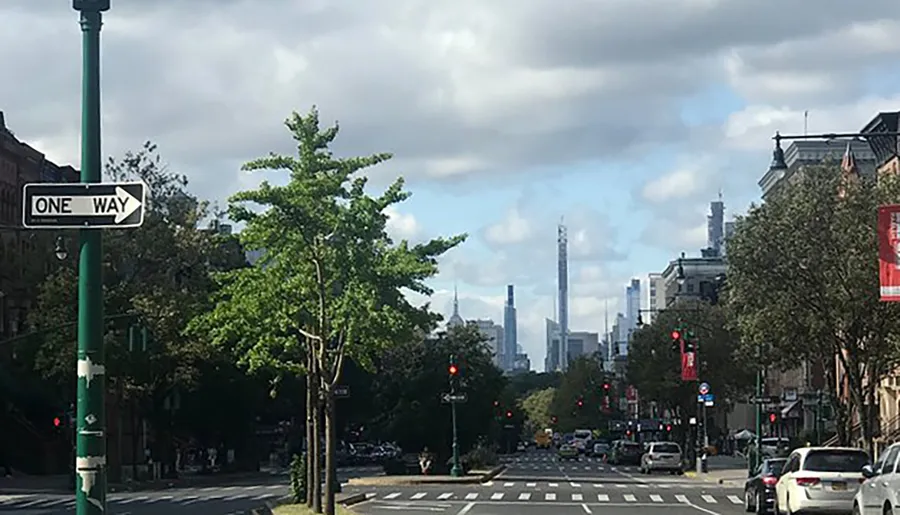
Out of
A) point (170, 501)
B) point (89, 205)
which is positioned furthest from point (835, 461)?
point (170, 501)

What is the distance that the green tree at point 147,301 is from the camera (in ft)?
214

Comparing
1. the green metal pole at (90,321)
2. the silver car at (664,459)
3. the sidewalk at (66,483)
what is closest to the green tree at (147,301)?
the sidewalk at (66,483)

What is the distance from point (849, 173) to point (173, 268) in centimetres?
3697

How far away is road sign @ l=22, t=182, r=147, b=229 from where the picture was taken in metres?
12.4

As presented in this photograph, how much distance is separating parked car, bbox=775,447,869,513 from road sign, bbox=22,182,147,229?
21.1 m

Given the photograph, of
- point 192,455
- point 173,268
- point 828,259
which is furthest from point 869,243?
point 192,455

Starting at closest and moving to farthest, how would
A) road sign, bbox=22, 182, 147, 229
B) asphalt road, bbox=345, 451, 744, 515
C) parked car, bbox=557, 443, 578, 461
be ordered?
road sign, bbox=22, 182, 147, 229
asphalt road, bbox=345, 451, 744, 515
parked car, bbox=557, 443, 578, 461

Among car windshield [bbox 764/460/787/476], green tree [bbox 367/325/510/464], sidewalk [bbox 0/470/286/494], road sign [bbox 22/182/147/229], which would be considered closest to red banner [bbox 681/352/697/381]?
green tree [bbox 367/325/510/464]

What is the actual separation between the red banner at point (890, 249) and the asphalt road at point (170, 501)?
1977 cm

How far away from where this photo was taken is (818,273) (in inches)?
1687

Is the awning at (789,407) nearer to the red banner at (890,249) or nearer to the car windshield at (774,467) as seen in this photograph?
the car windshield at (774,467)

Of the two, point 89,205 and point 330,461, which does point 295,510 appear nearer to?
point 330,461

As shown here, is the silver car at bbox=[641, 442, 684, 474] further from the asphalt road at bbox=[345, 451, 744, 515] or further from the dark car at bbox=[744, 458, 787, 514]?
the dark car at bbox=[744, 458, 787, 514]

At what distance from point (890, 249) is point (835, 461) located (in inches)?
210
